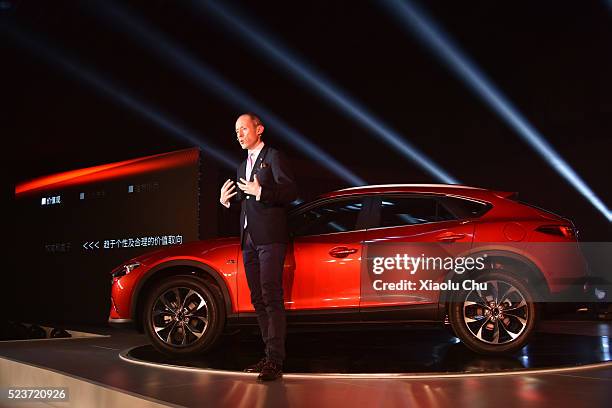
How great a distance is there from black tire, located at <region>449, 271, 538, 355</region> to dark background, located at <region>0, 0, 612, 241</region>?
5227mm

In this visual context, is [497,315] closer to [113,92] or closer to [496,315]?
[496,315]

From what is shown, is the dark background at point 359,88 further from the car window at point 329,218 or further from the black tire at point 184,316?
the black tire at point 184,316

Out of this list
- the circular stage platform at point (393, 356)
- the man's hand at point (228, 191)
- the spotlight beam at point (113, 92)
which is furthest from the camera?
the spotlight beam at point (113, 92)

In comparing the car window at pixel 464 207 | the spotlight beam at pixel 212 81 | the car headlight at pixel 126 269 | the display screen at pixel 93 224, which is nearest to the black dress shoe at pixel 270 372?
the car headlight at pixel 126 269

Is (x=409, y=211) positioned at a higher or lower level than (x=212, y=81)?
lower

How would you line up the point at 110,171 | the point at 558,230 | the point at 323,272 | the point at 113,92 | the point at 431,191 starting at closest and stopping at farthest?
the point at 323,272 < the point at 558,230 < the point at 431,191 < the point at 113,92 < the point at 110,171

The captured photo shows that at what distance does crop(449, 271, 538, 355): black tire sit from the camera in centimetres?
481

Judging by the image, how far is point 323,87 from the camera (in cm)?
1044

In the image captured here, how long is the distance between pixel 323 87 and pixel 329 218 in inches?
224

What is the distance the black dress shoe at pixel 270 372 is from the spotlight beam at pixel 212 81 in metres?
6.73

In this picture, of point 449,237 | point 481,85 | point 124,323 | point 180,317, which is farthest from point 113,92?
point 449,237

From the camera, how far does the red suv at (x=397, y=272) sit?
15.8ft

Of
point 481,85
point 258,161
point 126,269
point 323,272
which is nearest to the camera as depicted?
point 258,161

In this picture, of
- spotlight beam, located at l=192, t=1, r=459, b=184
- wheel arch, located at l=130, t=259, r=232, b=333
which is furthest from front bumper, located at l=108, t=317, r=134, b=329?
spotlight beam, located at l=192, t=1, r=459, b=184
